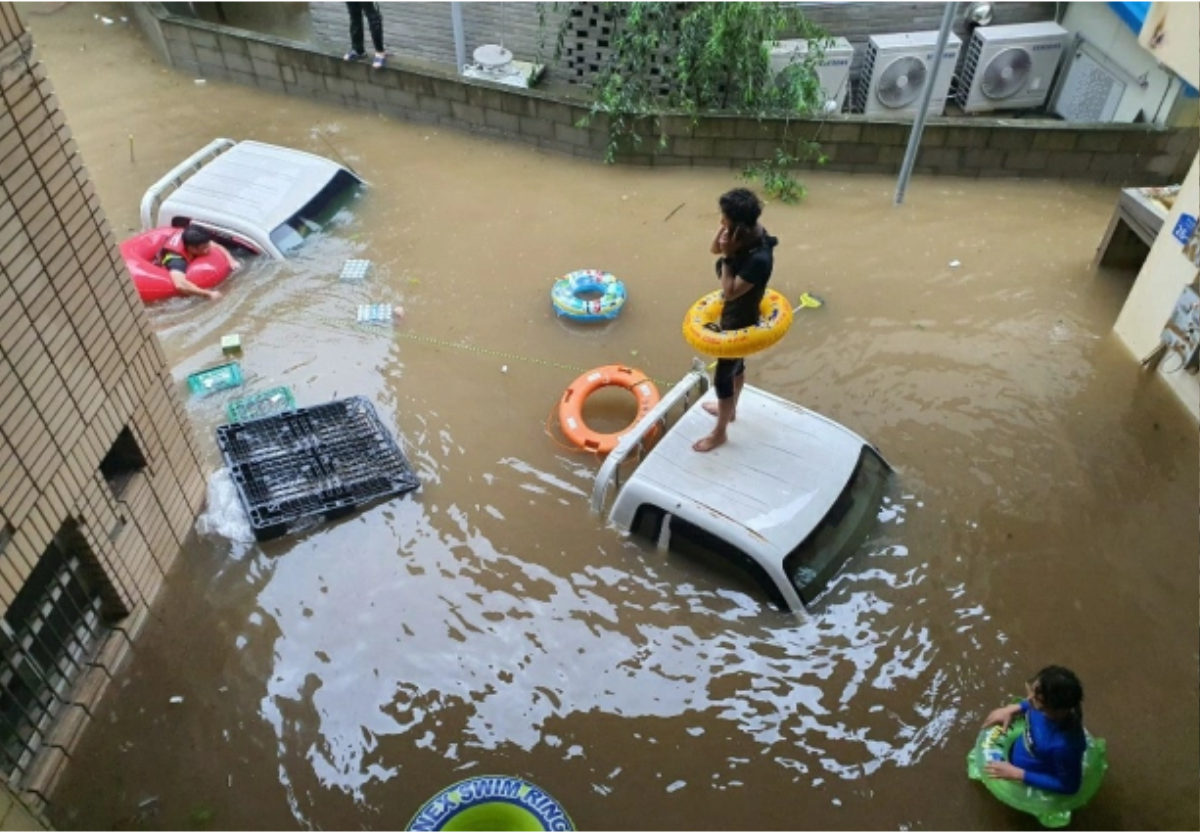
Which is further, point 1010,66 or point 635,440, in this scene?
point 1010,66

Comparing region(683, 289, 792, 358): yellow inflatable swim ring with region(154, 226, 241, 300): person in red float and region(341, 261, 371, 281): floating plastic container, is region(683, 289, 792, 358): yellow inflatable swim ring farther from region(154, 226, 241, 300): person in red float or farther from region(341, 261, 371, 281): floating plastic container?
region(154, 226, 241, 300): person in red float

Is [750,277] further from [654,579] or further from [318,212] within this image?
[318,212]

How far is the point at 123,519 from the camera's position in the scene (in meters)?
5.44

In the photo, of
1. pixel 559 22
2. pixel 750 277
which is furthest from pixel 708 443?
pixel 559 22

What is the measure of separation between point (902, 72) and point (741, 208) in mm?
Answer: 6566

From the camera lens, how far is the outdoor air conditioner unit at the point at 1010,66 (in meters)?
10.5

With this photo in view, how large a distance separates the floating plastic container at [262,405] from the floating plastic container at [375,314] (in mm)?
1069

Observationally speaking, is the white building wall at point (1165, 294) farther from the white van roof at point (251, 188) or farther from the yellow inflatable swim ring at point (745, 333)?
the white van roof at point (251, 188)

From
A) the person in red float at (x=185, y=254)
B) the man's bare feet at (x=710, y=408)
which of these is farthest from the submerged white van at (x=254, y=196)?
the man's bare feet at (x=710, y=408)

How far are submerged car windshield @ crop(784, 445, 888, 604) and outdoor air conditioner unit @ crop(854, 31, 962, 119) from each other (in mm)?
5956

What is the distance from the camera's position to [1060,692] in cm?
435

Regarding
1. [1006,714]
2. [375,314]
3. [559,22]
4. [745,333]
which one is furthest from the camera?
[559,22]

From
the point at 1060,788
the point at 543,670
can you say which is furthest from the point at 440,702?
the point at 1060,788

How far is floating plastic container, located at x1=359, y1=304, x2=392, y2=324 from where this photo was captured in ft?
26.4
